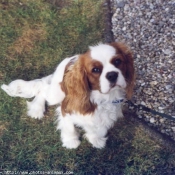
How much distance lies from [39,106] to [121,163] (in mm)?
1086

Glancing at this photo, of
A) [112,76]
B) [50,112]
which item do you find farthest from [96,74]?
[50,112]

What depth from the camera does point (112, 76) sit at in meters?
2.56

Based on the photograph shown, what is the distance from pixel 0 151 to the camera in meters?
3.56

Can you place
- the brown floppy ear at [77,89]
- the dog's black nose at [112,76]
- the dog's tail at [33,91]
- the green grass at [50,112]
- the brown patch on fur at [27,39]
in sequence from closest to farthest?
the dog's black nose at [112,76], the brown floppy ear at [77,89], the green grass at [50,112], the dog's tail at [33,91], the brown patch on fur at [27,39]

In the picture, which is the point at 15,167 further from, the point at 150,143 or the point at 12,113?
the point at 150,143

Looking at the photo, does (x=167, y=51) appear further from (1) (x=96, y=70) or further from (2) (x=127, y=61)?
(1) (x=96, y=70)

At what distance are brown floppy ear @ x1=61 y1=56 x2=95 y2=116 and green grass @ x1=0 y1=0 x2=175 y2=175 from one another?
0.74 metres

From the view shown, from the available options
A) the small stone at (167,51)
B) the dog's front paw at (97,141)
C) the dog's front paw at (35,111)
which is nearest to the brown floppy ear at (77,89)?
the dog's front paw at (97,141)

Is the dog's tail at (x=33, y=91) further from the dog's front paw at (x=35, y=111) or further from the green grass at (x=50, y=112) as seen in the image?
the green grass at (x=50, y=112)

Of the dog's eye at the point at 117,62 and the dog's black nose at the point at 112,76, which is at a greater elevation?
the dog's eye at the point at 117,62

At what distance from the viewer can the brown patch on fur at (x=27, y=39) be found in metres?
4.27

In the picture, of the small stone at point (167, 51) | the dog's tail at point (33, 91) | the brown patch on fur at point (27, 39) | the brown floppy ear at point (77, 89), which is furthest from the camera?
the brown patch on fur at point (27, 39)

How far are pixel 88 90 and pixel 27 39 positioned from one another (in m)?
1.86

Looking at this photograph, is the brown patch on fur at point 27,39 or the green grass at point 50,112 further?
the brown patch on fur at point 27,39
